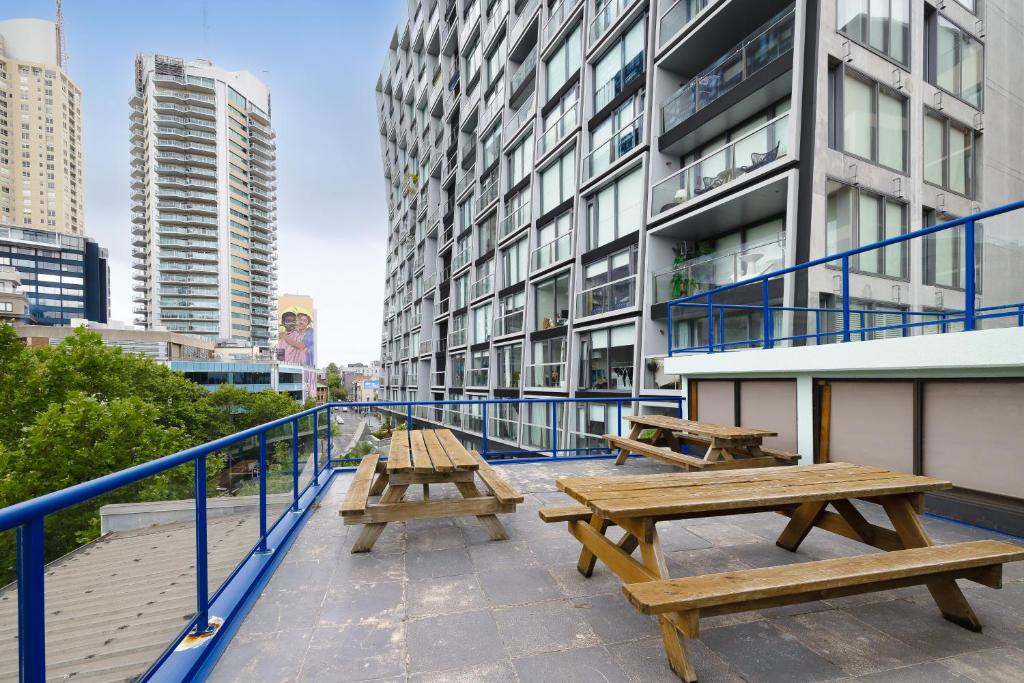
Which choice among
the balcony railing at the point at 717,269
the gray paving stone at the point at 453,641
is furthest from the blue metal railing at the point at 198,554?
the balcony railing at the point at 717,269

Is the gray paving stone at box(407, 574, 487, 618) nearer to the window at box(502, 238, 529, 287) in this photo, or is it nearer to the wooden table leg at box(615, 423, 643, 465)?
the wooden table leg at box(615, 423, 643, 465)

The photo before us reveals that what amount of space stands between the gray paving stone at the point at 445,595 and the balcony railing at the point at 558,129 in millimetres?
17631

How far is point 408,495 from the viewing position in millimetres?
5723

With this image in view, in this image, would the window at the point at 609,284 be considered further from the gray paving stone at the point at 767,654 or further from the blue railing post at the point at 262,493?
the gray paving stone at the point at 767,654

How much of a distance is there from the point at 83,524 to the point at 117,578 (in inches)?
16.9

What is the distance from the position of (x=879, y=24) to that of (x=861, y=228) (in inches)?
199

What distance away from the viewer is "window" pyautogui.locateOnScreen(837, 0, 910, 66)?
10.5 meters

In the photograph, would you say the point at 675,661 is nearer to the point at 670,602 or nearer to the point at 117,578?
the point at 670,602

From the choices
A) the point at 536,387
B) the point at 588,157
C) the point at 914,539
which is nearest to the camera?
the point at 914,539

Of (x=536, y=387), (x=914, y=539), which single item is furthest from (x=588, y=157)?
(x=914, y=539)

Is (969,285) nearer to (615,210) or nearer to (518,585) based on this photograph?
(518,585)

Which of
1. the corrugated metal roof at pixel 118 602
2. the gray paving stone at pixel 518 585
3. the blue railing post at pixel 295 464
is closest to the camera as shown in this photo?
the corrugated metal roof at pixel 118 602

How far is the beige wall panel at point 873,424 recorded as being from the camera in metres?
5.00

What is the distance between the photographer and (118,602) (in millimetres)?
2266
